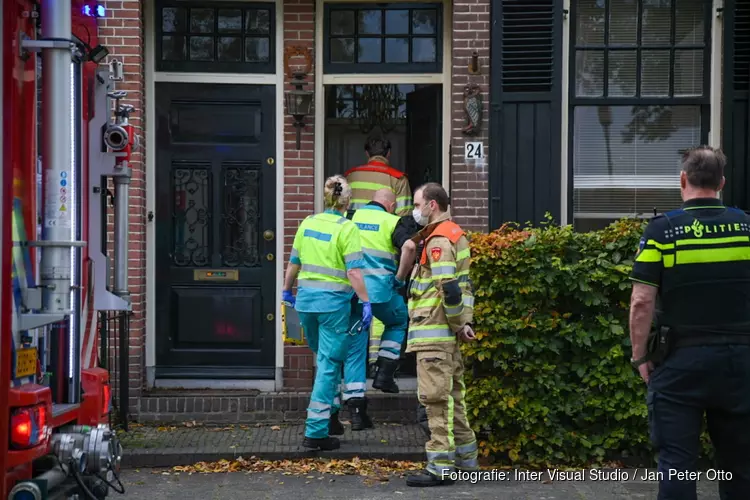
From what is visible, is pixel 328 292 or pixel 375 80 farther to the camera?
pixel 375 80

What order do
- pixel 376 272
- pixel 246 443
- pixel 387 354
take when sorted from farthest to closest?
1. pixel 376 272
2. pixel 387 354
3. pixel 246 443

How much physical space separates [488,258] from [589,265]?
709 mm

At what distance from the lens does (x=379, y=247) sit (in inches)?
340

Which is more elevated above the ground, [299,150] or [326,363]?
[299,150]

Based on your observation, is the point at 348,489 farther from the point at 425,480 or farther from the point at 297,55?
the point at 297,55

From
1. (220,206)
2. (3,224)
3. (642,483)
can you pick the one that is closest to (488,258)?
(642,483)

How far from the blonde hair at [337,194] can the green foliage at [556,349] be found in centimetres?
110

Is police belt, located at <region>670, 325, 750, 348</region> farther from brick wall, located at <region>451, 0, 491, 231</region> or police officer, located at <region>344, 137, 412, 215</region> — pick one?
police officer, located at <region>344, 137, 412, 215</region>

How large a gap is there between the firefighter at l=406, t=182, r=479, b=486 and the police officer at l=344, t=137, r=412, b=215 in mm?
2299

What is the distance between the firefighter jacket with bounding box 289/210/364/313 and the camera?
25.1ft

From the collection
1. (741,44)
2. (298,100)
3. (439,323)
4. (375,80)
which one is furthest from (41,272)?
(741,44)

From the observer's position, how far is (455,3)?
29.0 feet

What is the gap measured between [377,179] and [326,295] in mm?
1912

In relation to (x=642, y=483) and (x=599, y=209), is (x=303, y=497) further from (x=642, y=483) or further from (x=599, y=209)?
(x=599, y=209)
